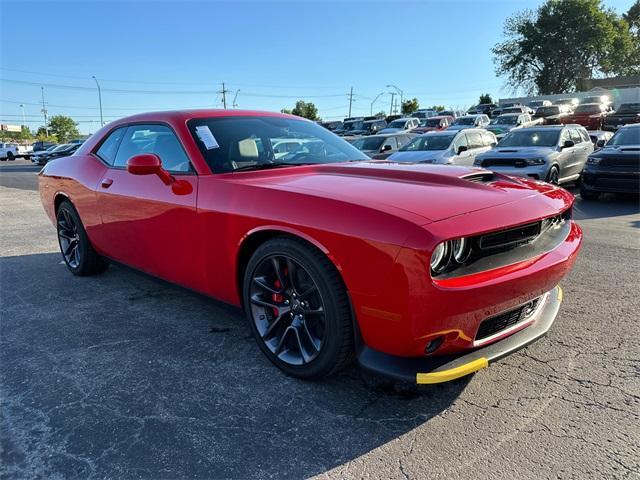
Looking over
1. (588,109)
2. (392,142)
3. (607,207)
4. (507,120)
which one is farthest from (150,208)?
(588,109)

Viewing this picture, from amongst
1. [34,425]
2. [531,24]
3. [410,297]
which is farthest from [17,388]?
[531,24]

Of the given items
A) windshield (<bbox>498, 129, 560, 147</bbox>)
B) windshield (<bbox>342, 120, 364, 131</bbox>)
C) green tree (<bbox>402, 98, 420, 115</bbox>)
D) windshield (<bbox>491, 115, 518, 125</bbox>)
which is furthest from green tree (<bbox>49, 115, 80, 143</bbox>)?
windshield (<bbox>498, 129, 560, 147</bbox>)

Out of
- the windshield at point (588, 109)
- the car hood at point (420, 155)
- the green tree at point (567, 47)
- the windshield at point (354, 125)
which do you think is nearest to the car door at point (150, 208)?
the car hood at point (420, 155)

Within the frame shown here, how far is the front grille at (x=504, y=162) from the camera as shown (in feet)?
32.2

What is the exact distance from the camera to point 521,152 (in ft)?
32.8

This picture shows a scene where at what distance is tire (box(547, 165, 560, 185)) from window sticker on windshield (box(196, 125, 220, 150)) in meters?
8.47

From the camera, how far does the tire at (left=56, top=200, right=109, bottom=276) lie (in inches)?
176

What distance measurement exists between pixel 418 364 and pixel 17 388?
2.22 metres

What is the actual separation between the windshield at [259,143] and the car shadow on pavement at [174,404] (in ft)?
3.17

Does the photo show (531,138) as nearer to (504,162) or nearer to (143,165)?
(504,162)

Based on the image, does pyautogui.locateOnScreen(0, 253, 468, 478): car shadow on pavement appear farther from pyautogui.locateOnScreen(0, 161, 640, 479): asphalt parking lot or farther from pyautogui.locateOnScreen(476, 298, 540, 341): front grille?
pyautogui.locateOnScreen(476, 298, 540, 341): front grille

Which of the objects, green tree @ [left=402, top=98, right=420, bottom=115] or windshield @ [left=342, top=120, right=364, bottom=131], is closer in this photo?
windshield @ [left=342, top=120, right=364, bottom=131]

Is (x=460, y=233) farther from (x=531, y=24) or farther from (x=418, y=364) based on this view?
(x=531, y=24)

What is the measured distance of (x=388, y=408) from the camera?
2.42m
